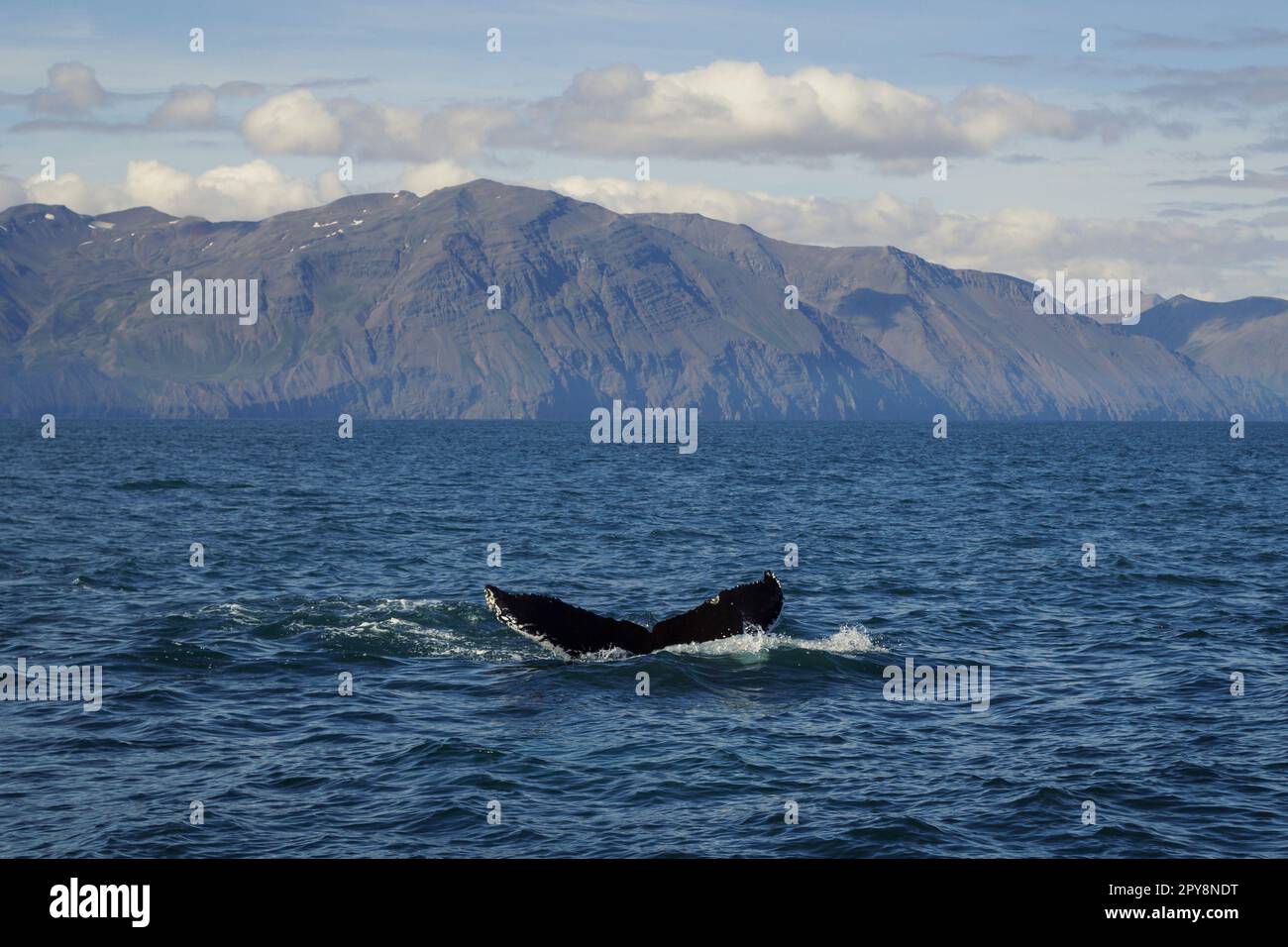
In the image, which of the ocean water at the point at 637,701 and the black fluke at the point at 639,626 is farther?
the black fluke at the point at 639,626

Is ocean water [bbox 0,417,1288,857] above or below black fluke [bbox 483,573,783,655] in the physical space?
below

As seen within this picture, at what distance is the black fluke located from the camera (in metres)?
25.9

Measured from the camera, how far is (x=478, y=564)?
44.0 m

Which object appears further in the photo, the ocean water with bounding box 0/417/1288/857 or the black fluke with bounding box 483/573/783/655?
the black fluke with bounding box 483/573/783/655

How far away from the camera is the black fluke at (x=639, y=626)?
2592cm

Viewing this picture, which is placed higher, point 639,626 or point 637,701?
point 639,626

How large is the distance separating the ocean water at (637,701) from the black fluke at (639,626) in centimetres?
52

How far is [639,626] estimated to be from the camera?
1041 inches

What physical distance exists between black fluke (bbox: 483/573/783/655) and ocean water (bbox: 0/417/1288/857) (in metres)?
0.52

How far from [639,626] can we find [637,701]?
11.8 feet

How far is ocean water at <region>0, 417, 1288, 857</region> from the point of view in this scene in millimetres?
16375

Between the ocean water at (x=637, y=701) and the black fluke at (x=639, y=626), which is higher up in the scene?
the black fluke at (x=639, y=626)

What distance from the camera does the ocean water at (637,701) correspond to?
53.7ft
